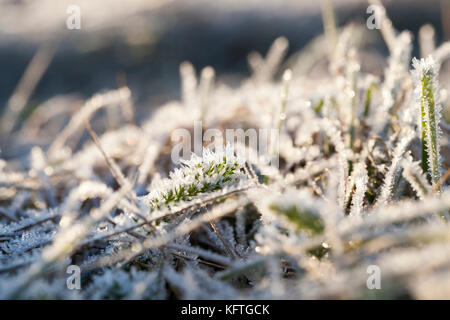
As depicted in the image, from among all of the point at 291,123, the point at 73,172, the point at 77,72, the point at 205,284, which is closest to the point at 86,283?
the point at 205,284

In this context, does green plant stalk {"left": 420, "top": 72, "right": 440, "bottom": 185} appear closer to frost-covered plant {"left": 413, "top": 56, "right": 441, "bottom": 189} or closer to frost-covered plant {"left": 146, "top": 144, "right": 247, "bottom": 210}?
frost-covered plant {"left": 413, "top": 56, "right": 441, "bottom": 189}

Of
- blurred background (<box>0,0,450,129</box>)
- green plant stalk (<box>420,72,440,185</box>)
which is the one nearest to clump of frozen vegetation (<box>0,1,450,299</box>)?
green plant stalk (<box>420,72,440,185</box>)

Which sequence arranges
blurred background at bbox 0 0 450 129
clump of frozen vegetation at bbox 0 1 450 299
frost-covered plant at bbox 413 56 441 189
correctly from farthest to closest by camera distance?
blurred background at bbox 0 0 450 129 < frost-covered plant at bbox 413 56 441 189 < clump of frozen vegetation at bbox 0 1 450 299

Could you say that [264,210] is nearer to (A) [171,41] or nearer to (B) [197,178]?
(B) [197,178]

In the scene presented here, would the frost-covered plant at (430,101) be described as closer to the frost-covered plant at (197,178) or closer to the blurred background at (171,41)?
the frost-covered plant at (197,178)

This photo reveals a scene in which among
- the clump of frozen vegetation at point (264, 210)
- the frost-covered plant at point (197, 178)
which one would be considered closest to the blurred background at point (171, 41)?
the clump of frozen vegetation at point (264, 210)

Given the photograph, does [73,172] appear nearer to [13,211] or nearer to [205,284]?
[13,211]
